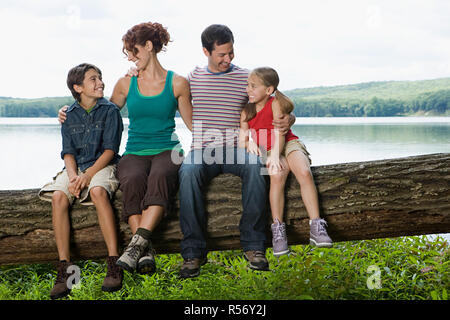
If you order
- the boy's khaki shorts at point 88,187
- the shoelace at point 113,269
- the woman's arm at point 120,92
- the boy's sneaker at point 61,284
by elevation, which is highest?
the woman's arm at point 120,92

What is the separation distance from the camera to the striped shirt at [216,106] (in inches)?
139

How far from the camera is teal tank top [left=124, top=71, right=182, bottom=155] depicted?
3490 mm

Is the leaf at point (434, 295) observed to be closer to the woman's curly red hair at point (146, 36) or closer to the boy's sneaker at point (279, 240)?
the boy's sneaker at point (279, 240)

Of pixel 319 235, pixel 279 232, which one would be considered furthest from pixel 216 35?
pixel 319 235

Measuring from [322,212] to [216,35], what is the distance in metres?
1.50

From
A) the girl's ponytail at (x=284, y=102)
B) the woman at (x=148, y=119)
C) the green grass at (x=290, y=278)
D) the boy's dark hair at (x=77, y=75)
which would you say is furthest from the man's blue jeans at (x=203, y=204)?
the boy's dark hair at (x=77, y=75)

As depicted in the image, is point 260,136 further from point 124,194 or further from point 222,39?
point 124,194

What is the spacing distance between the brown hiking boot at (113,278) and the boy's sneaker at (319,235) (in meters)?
1.35

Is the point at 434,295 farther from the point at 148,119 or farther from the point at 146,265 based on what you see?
the point at 148,119

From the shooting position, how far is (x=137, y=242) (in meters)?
3.12

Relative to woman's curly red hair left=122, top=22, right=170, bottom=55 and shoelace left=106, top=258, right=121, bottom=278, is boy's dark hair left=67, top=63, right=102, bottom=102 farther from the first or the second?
shoelace left=106, top=258, right=121, bottom=278

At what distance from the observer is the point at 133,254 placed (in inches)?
122
